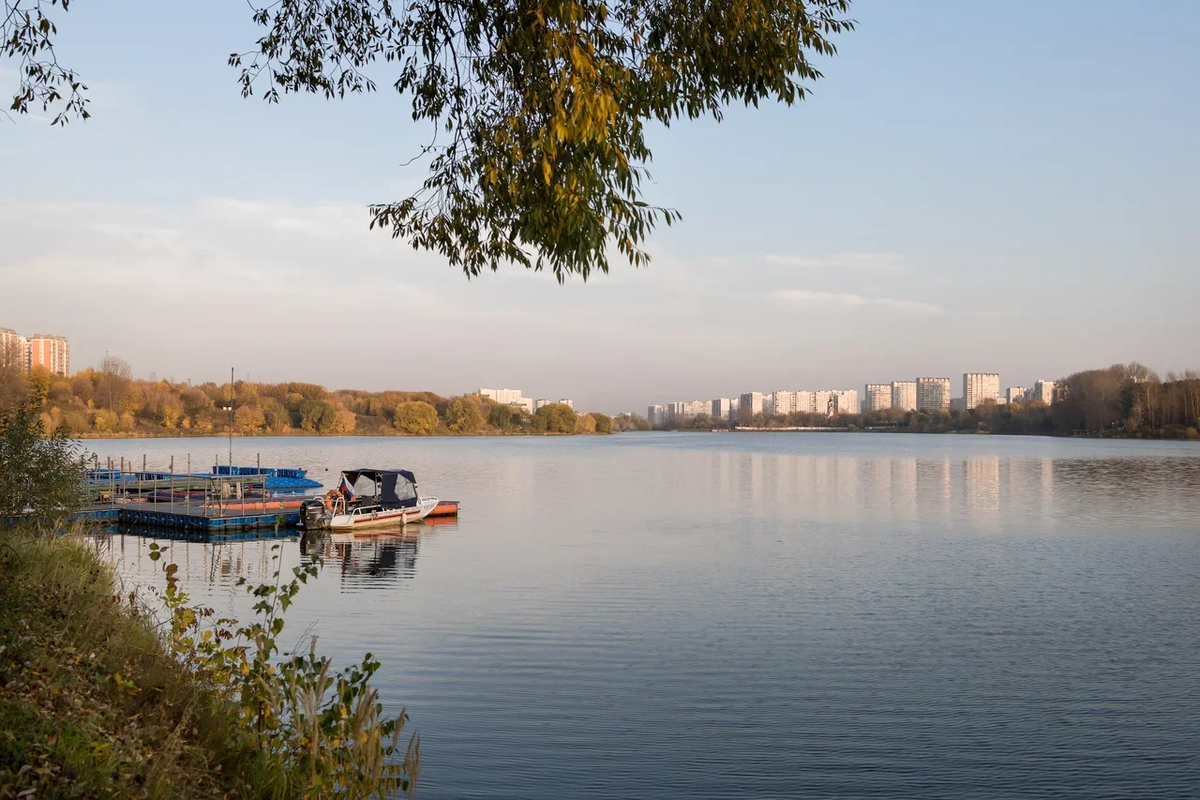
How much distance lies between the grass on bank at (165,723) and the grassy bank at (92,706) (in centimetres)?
1

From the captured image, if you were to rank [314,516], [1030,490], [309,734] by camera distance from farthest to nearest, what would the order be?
[1030,490]
[314,516]
[309,734]

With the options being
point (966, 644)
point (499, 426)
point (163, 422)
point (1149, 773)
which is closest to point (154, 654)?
point (1149, 773)

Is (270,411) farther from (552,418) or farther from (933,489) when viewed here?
(933,489)

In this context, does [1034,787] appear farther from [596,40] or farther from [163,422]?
[163,422]

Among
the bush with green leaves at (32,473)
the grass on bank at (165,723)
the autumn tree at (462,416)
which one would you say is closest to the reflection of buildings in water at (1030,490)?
the bush with green leaves at (32,473)

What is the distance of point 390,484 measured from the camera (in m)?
31.6

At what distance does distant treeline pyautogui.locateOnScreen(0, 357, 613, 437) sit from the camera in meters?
114

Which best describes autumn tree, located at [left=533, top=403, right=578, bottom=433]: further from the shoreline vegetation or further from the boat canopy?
the shoreline vegetation

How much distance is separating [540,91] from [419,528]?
82.4 feet

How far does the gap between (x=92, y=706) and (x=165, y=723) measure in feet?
2.00

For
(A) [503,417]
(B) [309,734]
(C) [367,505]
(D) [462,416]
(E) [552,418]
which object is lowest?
(C) [367,505]

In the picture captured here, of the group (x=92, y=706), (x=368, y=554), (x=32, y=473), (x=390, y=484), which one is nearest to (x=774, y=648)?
(x=92, y=706)

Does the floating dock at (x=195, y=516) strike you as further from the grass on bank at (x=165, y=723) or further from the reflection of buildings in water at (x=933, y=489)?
the grass on bank at (x=165, y=723)

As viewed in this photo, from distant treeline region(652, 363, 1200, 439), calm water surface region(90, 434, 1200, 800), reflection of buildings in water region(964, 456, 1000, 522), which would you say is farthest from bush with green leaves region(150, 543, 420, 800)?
distant treeline region(652, 363, 1200, 439)
